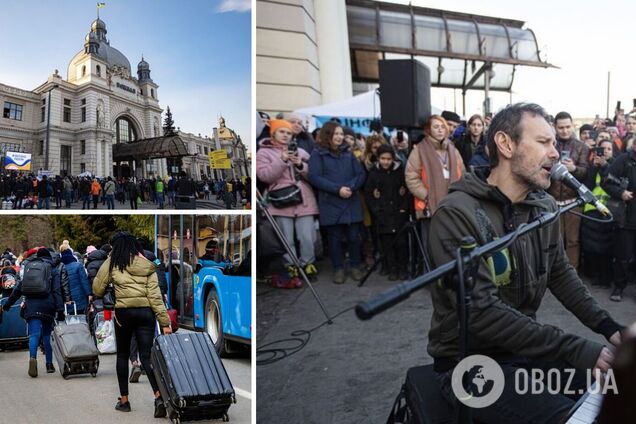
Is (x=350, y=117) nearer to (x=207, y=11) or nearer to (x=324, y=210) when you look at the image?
(x=324, y=210)

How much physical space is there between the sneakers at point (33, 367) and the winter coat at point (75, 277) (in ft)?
0.91

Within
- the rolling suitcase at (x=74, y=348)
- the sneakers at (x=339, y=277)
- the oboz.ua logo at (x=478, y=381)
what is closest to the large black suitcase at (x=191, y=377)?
the rolling suitcase at (x=74, y=348)

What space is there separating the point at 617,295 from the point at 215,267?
4405mm

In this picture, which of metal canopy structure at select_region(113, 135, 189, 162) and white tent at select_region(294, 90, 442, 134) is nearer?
metal canopy structure at select_region(113, 135, 189, 162)

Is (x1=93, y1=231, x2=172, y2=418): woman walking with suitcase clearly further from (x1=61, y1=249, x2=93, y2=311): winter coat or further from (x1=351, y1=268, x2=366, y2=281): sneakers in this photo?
(x1=351, y1=268, x2=366, y2=281): sneakers

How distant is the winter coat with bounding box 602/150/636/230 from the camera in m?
5.02

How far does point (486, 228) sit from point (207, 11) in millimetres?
1360

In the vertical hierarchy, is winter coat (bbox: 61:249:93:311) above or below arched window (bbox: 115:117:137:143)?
below

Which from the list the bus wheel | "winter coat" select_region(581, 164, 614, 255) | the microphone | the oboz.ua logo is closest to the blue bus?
the bus wheel

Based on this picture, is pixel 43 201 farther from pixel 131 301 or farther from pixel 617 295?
pixel 617 295

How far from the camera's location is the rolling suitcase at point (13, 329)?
2.23m

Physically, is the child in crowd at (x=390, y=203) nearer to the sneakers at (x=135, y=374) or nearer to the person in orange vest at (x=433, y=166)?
the person in orange vest at (x=433, y=166)

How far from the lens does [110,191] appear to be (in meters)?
2.08

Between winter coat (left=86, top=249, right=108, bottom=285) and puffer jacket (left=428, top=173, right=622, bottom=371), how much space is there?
4.39 feet
